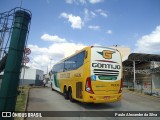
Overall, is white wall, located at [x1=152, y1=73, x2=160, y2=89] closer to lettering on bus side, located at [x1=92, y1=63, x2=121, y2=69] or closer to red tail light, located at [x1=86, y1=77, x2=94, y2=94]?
lettering on bus side, located at [x1=92, y1=63, x2=121, y2=69]

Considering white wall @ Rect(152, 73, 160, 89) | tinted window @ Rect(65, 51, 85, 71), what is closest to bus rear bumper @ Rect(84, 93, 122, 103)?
tinted window @ Rect(65, 51, 85, 71)

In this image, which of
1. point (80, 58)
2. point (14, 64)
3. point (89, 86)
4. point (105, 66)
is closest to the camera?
point (14, 64)

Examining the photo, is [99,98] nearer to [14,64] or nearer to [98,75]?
[98,75]

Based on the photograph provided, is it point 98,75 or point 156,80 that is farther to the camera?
point 156,80

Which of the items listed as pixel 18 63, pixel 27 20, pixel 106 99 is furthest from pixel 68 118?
pixel 27 20

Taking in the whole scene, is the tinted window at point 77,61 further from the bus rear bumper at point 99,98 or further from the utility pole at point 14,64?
the utility pole at point 14,64

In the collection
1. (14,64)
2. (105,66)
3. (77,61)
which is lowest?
(14,64)

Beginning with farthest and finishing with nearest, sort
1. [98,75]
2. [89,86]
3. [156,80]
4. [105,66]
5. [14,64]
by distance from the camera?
[156,80], [105,66], [98,75], [89,86], [14,64]

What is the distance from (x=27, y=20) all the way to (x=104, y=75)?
616cm

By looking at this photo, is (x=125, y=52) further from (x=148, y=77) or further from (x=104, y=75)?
(x=104, y=75)

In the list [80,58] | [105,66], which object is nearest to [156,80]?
[80,58]

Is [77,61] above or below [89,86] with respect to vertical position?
above

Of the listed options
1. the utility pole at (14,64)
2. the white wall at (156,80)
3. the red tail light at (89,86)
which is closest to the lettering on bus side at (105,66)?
the red tail light at (89,86)

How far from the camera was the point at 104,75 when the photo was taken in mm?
11992
